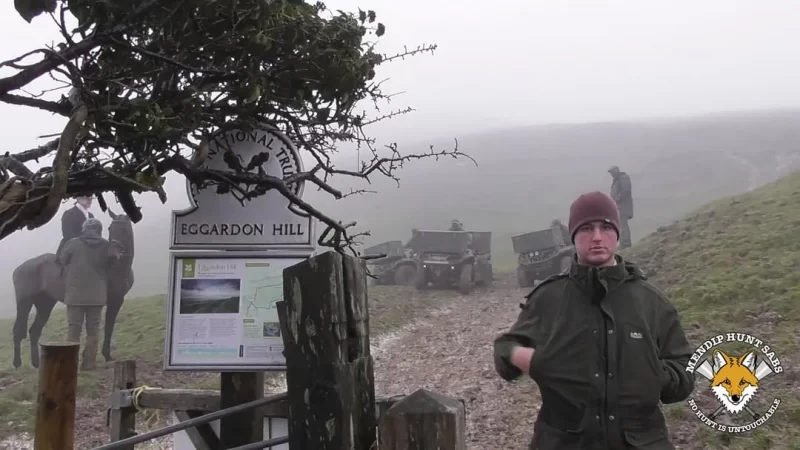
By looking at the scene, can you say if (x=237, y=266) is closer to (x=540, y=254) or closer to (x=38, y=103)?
(x=38, y=103)

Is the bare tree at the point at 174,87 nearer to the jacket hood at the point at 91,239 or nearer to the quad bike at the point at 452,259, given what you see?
the jacket hood at the point at 91,239

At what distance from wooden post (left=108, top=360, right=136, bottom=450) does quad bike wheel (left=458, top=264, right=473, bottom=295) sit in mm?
13467

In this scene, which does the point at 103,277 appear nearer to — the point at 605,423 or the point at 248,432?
the point at 248,432

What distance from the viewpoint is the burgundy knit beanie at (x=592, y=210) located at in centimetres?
242

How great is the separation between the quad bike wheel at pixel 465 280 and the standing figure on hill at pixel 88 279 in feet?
32.4

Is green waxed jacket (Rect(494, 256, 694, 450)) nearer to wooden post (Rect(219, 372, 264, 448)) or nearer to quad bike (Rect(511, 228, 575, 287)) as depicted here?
wooden post (Rect(219, 372, 264, 448))

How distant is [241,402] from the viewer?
10.4ft

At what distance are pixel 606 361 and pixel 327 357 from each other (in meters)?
1.04

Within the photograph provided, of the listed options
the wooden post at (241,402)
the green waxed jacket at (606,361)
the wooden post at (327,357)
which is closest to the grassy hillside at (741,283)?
the green waxed jacket at (606,361)

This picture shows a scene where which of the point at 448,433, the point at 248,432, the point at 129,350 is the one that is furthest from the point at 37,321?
the point at 448,433

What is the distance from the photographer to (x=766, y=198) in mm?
14758

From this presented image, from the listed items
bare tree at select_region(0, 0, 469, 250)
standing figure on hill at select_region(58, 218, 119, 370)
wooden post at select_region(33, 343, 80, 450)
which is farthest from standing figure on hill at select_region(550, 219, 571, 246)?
wooden post at select_region(33, 343, 80, 450)

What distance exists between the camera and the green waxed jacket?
225 centimetres

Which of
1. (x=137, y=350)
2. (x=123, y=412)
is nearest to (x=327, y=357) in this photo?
(x=123, y=412)
